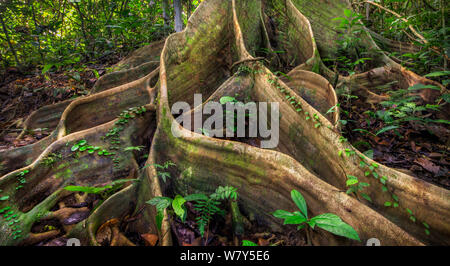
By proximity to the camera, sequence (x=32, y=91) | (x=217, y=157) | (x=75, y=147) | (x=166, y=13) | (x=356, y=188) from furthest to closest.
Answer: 1. (x=166, y=13)
2. (x=32, y=91)
3. (x=75, y=147)
4. (x=217, y=157)
5. (x=356, y=188)

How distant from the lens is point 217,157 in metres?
1.96

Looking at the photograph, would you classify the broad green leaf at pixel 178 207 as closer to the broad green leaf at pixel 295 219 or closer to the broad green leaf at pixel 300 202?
the broad green leaf at pixel 295 219

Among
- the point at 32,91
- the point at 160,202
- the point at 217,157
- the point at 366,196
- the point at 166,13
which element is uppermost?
the point at 166,13

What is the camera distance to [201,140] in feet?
6.67

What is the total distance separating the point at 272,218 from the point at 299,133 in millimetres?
947

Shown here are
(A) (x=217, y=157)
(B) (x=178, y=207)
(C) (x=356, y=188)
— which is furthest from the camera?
(A) (x=217, y=157)

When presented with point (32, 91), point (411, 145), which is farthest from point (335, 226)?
point (32, 91)

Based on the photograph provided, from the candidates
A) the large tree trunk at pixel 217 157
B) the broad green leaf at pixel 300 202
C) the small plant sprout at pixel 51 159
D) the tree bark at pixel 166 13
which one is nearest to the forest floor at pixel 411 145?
the large tree trunk at pixel 217 157

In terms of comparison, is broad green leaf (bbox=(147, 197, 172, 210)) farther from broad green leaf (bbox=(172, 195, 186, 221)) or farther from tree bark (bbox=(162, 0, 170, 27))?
tree bark (bbox=(162, 0, 170, 27))

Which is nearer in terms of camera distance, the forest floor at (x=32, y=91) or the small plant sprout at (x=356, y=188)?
the small plant sprout at (x=356, y=188)

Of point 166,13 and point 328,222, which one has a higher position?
point 166,13

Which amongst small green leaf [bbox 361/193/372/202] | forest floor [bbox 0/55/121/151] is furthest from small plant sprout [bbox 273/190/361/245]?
forest floor [bbox 0/55/121/151]

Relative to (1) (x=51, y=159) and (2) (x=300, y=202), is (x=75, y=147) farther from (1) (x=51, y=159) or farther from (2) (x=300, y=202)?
(2) (x=300, y=202)

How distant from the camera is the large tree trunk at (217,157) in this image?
1532mm
